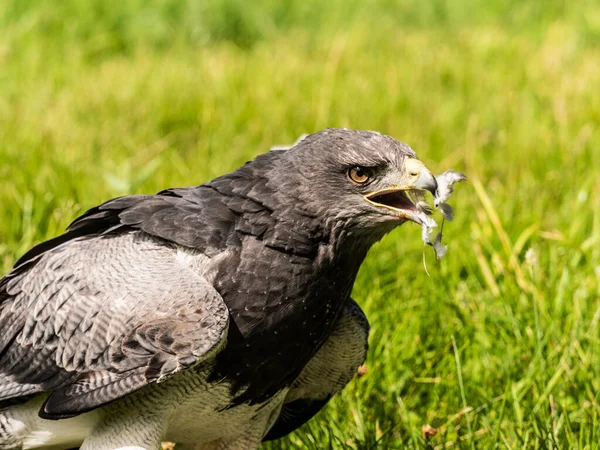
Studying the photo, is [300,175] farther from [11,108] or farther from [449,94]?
[449,94]

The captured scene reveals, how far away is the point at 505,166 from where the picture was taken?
6730mm

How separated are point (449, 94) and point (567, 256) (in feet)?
10.1

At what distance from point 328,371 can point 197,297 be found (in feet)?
3.08

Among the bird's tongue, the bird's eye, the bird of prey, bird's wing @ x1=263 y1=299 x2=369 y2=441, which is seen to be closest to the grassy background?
bird's wing @ x1=263 y1=299 x2=369 y2=441

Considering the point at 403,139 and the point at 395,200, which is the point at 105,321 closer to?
the point at 395,200

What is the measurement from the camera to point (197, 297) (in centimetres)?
312

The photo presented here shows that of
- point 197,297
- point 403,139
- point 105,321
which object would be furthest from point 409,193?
point 403,139

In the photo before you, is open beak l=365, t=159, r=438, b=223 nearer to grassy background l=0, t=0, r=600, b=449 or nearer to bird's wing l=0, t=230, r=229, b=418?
bird's wing l=0, t=230, r=229, b=418

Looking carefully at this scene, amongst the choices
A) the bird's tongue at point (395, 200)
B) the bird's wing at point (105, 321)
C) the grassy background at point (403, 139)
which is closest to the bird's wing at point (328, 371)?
the grassy background at point (403, 139)

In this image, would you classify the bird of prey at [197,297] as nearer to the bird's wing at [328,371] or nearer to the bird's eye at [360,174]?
the bird's eye at [360,174]

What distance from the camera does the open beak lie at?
321 centimetres

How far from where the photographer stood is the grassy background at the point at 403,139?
4.32 metres

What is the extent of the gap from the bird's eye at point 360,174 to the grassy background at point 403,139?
116 centimetres

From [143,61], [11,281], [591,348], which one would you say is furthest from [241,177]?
[143,61]
